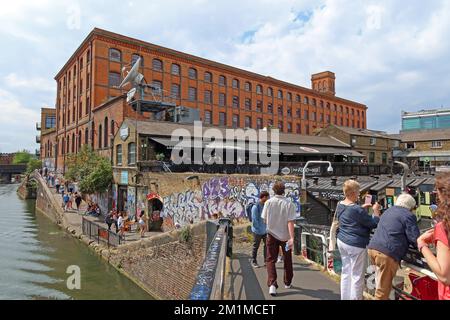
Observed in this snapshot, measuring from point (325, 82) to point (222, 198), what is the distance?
5876 centimetres

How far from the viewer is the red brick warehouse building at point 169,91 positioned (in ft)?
105

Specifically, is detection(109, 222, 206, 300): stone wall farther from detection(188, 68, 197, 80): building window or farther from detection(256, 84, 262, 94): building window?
detection(256, 84, 262, 94): building window

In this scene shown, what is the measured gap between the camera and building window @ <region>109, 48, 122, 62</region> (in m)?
33.2

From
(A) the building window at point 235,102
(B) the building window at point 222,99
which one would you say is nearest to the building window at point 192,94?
(B) the building window at point 222,99

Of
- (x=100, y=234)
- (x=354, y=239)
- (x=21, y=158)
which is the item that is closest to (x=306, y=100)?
(x=100, y=234)

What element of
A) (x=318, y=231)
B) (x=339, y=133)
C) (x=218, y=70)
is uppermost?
(x=218, y=70)

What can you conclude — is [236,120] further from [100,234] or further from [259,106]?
[100,234]

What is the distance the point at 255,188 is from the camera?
44.5 ft

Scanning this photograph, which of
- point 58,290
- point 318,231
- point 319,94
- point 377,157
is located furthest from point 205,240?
point 319,94

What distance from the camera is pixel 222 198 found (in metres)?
14.2

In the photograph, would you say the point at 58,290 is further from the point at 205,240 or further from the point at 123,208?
the point at 123,208

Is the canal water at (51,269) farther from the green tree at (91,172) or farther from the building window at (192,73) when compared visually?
the building window at (192,73)

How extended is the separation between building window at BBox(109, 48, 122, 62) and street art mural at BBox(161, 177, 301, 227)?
23.1m

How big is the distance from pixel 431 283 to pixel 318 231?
330cm
